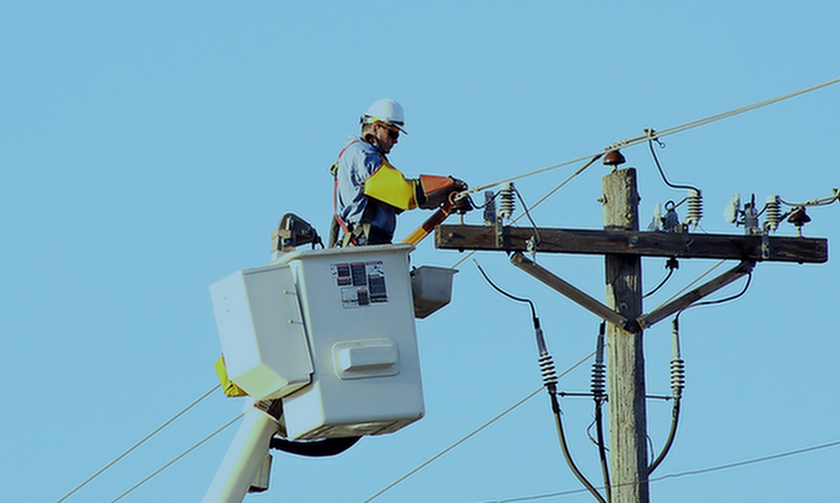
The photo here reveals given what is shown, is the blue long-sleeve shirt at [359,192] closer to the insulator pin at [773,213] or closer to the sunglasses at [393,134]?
the sunglasses at [393,134]

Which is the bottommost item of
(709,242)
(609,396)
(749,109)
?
(609,396)

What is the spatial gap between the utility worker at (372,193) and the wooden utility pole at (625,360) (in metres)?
1.22

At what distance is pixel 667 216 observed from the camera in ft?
46.5

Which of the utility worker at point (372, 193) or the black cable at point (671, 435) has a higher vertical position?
the utility worker at point (372, 193)

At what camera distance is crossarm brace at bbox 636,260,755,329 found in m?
13.9

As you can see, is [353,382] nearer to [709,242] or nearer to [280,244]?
[280,244]

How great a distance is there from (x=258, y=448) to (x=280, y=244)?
1.35 meters

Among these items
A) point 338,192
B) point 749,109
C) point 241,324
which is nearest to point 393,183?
point 338,192

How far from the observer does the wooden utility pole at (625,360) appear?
44.7 ft

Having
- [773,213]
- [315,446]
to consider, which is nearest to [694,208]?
[773,213]

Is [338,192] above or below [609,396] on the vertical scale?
above

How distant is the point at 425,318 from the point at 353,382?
979mm

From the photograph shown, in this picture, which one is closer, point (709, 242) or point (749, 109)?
point (749, 109)

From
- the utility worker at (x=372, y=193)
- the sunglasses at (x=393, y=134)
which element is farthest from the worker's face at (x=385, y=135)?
the utility worker at (x=372, y=193)
